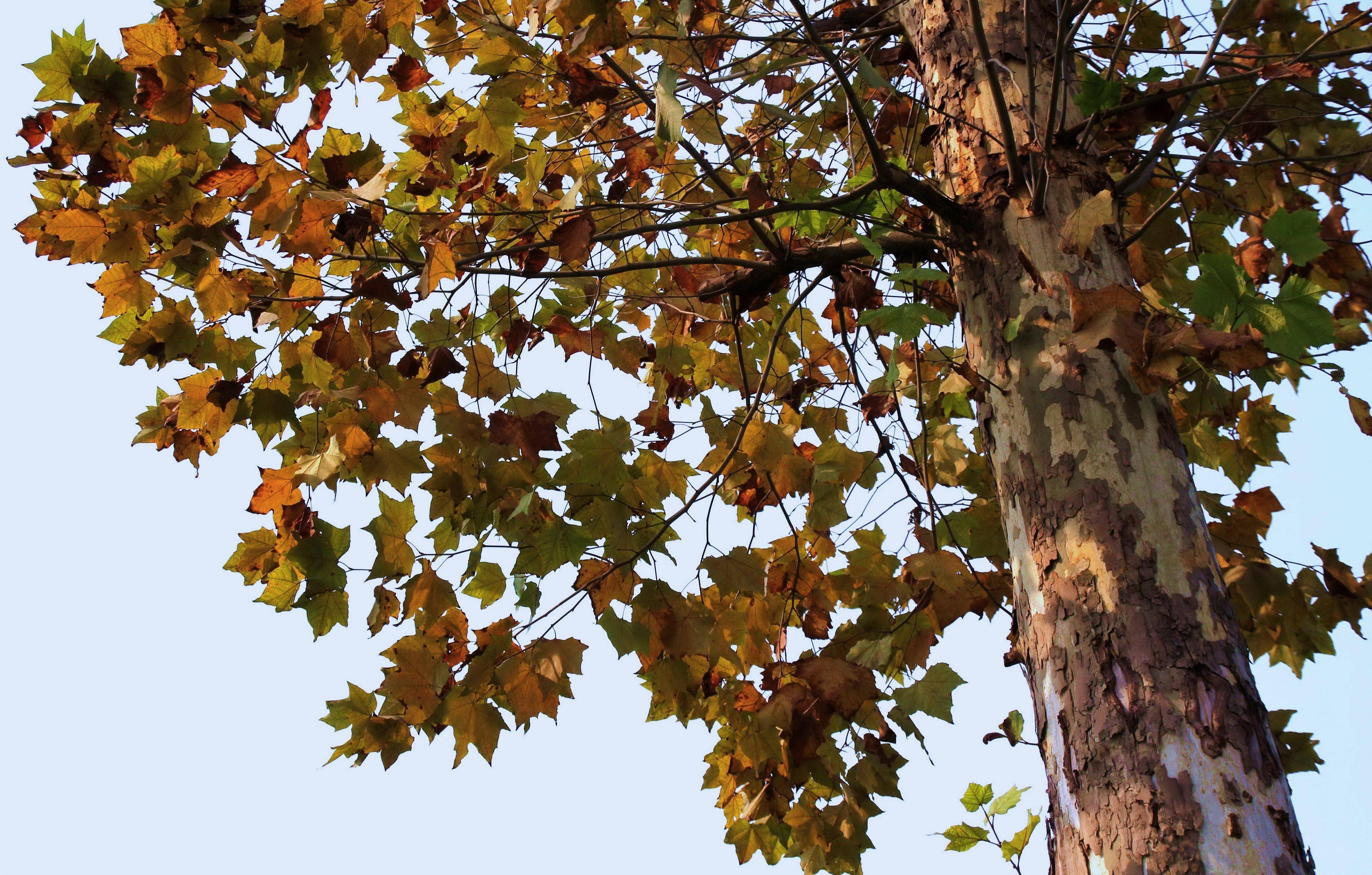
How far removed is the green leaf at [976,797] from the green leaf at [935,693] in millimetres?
426

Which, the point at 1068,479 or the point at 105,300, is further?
the point at 105,300

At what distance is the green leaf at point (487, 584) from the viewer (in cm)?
274

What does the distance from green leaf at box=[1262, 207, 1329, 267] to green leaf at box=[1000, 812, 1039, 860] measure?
1.70m

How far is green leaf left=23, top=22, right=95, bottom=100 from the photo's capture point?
8.23 ft

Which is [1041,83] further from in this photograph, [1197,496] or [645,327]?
[645,327]

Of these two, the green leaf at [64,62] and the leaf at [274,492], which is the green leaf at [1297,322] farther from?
the green leaf at [64,62]

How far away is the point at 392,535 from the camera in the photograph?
2.63 meters

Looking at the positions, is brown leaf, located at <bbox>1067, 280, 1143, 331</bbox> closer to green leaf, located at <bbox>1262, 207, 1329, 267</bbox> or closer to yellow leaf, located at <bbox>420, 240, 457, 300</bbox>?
green leaf, located at <bbox>1262, 207, 1329, 267</bbox>

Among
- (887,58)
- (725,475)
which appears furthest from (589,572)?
(887,58)

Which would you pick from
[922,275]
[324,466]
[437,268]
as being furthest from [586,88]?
[324,466]

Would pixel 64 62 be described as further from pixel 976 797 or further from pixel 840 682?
pixel 976 797

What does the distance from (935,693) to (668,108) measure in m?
1.74

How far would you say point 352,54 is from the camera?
105 inches

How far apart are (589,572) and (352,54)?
1661mm
